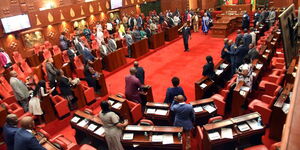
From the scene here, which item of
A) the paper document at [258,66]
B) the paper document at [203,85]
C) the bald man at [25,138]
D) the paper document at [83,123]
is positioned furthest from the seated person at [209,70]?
the bald man at [25,138]

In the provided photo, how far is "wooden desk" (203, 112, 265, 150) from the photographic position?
13.5ft

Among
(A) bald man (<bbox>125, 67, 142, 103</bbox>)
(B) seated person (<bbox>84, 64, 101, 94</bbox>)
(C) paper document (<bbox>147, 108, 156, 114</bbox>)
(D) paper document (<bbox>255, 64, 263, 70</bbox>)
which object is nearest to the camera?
(C) paper document (<bbox>147, 108, 156, 114</bbox>)

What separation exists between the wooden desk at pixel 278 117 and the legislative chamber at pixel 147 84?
20mm

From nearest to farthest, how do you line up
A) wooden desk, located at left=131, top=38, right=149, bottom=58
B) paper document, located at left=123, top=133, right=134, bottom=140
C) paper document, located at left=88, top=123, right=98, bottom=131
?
paper document, located at left=123, top=133, right=134, bottom=140, paper document, located at left=88, top=123, right=98, bottom=131, wooden desk, located at left=131, top=38, right=149, bottom=58

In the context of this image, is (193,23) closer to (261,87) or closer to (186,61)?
(186,61)

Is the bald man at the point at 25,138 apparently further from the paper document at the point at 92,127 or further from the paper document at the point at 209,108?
the paper document at the point at 209,108

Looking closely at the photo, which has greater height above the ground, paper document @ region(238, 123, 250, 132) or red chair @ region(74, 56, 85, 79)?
red chair @ region(74, 56, 85, 79)

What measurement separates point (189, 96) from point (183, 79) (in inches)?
53.4

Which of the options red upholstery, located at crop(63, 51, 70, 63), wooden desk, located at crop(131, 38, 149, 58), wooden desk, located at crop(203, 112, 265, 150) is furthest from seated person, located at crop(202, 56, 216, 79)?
red upholstery, located at crop(63, 51, 70, 63)

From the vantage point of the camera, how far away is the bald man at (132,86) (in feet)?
19.6

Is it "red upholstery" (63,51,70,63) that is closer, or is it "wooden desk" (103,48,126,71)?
"wooden desk" (103,48,126,71)

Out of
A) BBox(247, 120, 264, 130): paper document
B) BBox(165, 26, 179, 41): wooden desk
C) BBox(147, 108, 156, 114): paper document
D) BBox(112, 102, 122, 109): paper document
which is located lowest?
BBox(147, 108, 156, 114): paper document

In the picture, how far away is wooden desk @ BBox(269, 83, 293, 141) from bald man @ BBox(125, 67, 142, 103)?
3.18 meters

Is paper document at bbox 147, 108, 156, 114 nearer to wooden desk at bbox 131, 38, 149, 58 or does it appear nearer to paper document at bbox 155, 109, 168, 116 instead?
paper document at bbox 155, 109, 168, 116
